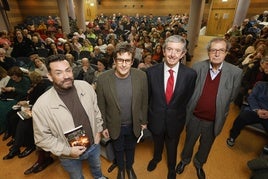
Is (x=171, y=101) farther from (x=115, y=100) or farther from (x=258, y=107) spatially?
(x=258, y=107)

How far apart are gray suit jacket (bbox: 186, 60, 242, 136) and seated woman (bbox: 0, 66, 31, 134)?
321 centimetres

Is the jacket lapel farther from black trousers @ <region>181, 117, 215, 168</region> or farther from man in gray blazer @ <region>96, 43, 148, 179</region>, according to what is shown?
black trousers @ <region>181, 117, 215, 168</region>

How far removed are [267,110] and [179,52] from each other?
5.57 ft

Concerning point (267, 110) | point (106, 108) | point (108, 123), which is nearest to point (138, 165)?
point (108, 123)

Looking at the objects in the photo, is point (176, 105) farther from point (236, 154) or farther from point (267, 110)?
point (236, 154)

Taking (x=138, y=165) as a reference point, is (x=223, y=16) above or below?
above

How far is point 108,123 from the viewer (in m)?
1.82

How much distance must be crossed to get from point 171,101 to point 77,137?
100 centimetres

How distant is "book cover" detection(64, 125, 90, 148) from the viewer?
1480mm

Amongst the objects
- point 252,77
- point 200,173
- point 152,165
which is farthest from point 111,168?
point 252,77

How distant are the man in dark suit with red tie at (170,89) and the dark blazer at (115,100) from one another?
107 mm

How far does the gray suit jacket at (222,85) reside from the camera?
171cm

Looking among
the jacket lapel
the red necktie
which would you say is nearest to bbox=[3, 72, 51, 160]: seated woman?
the jacket lapel

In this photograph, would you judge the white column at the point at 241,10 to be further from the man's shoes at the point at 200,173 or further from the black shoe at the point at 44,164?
the black shoe at the point at 44,164
